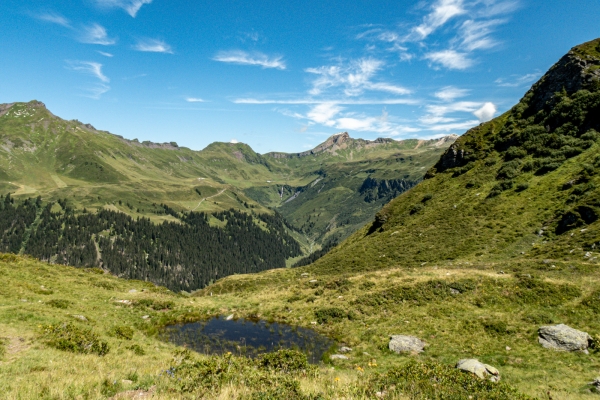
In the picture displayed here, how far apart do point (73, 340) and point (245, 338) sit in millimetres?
12290

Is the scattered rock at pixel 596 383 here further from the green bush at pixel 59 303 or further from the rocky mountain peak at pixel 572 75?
the rocky mountain peak at pixel 572 75

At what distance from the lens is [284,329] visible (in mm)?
27469

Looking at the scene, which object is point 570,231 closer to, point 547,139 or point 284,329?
point 547,139

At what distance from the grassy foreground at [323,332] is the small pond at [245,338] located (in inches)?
58.7

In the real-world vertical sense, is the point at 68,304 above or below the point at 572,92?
below

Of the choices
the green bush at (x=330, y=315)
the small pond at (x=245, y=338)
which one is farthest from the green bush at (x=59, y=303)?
the green bush at (x=330, y=315)

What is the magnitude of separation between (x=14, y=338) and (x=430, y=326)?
28.4 metres

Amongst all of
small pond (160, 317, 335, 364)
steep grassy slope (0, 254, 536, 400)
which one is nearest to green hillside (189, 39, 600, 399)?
steep grassy slope (0, 254, 536, 400)

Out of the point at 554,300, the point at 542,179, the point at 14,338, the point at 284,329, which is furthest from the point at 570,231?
the point at 14,338

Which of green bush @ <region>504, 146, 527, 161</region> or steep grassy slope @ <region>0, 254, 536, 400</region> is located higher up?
green bush @ <region>504, 146, 527, 161</region>

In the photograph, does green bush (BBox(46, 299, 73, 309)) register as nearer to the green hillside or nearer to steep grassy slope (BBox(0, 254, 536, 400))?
steep grassy slope (BBox(0, 254, 536, 400))

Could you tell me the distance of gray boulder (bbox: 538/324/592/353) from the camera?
18906 mm

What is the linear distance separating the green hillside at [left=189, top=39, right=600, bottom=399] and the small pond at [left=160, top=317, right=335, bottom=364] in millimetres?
2162

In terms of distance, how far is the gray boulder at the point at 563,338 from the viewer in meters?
18.9
